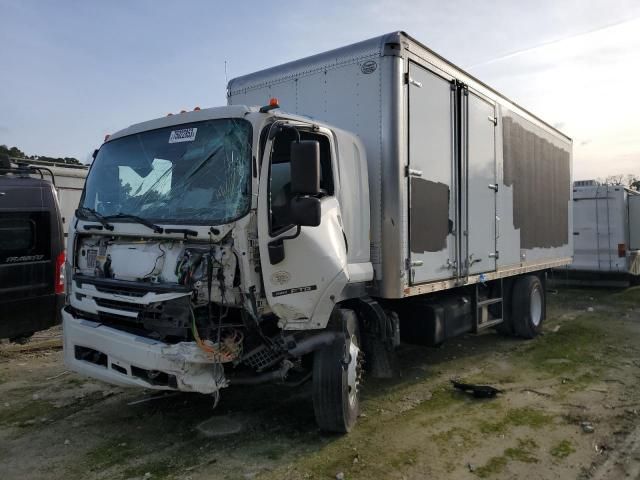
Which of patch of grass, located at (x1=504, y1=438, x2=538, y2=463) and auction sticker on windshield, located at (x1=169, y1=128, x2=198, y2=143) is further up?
auction sticker on windshield, located at (x1=169, y1=128, x2=198, y2=143)

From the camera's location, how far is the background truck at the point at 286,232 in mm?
3887

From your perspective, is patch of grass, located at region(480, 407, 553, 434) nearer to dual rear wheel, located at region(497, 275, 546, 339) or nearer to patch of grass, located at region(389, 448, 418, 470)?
patch of grass, located at region(389, 448, 418, 470)

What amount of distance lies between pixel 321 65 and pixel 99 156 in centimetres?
250

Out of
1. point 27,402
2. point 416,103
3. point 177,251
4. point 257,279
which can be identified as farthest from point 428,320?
point 27,402

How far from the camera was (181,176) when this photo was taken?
427 cm

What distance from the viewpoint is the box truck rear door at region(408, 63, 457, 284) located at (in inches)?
214

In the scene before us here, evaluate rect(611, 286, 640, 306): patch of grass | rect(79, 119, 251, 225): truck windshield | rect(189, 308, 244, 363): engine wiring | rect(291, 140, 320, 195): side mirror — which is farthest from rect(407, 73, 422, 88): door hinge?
rect(611, 286, 640, 306): patch of grass

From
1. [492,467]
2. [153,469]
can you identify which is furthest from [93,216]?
[492,467]

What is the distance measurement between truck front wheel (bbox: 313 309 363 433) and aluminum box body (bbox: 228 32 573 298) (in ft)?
2.84

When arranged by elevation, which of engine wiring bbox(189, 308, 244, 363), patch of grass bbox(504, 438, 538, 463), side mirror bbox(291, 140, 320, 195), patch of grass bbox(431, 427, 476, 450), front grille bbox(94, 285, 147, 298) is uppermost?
side mirror bbox(291, 140, 320, 195)

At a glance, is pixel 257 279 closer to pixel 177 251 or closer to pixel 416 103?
pixel 177 251

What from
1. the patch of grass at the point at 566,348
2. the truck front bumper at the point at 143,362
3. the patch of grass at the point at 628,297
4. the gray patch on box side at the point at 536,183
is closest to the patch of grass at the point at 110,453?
the truck front bumper at the point at 143,362

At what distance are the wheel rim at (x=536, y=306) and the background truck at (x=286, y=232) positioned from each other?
2816 millimetres

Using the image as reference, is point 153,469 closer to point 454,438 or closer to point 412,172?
point 454,438
